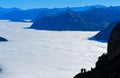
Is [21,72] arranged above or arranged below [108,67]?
below

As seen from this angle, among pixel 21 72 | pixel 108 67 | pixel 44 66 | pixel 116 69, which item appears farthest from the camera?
pixel 44 66

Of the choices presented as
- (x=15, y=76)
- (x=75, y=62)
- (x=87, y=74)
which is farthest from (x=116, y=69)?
(x=75, y=62)

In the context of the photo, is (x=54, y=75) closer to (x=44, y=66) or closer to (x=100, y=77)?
(x=44, y=66)

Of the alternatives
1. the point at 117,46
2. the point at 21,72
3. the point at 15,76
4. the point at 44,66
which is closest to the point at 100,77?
the point at 117,46

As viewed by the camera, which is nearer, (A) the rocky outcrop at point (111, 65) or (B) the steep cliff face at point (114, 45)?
(A) the rocky outcrop at point (111, 65)

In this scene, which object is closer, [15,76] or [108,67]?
[108,67]

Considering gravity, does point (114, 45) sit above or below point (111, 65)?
above

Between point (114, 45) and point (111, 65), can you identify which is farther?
point (114, 45)

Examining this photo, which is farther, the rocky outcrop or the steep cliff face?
the steep cliff face

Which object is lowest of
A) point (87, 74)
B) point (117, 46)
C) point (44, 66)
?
point (44, 66)

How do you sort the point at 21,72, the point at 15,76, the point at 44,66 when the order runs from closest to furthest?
1. the point at 15,76
2. the point at 21,72
3. the point at 44,66
